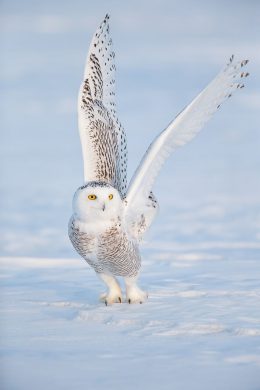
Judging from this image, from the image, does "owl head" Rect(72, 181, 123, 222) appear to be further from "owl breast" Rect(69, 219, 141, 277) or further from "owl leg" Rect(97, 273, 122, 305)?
"owl leg" Rect(97, 273, 122, 305)

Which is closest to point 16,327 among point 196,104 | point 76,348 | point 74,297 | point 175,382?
point 76,348

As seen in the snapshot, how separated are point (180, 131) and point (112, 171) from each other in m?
0.52

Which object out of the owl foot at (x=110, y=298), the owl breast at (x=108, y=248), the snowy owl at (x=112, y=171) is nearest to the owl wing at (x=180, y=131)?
the snowy owl at (x=112, y=171)

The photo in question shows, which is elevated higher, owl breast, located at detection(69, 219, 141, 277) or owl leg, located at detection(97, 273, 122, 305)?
owl breast, located at detection(69, 219, 141, 277)

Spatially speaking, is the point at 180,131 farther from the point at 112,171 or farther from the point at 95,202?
the point at 95,202

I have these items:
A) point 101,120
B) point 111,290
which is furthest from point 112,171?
point 111,290

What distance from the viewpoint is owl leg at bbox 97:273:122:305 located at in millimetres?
5043

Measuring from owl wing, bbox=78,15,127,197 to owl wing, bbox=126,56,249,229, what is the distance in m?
0.27

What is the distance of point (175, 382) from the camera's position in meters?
3.28

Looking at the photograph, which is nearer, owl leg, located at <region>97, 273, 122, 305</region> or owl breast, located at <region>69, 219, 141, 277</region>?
owl breast, located at <region>69, 219, 141, 277</region>

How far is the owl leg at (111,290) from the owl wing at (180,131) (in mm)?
385

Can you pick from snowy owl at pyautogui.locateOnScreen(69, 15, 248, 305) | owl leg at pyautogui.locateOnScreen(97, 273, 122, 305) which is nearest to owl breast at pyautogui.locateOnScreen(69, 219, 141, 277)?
snowy owl at pyautogui.locateOnScreen(69, 15, 248, 305)

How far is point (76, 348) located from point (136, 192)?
A: 4.43 ft

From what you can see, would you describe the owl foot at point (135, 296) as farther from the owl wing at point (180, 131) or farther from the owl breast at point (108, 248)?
the owl wing at point (180, 131)
